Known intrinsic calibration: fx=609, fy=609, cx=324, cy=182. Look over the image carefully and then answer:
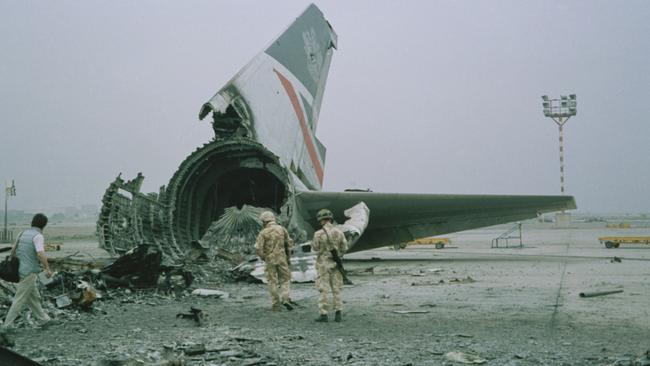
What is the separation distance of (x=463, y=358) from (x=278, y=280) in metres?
4.31

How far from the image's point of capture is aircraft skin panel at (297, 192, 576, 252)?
14523 mm

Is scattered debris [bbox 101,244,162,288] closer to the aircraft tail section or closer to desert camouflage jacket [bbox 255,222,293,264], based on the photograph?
desert camouflage jacket [bbox 255,222,293,264]

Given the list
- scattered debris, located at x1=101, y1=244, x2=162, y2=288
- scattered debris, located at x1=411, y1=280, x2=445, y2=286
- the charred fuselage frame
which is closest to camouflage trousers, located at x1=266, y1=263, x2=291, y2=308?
scattered debris, located at x1=101, y1=244, x2=162, y2=288

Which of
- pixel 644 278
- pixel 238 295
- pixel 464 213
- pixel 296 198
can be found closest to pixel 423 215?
pixel 464 213

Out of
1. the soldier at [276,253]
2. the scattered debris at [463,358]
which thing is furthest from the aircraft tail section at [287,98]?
the scattered debris at [463,358]

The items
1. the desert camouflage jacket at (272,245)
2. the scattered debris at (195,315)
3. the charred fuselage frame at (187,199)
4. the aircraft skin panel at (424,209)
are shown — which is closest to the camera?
the scattered debris at (195,315)

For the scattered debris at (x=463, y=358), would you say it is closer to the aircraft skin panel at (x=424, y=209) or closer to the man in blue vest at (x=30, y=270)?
the man in blue vest at (x=30, y=270)

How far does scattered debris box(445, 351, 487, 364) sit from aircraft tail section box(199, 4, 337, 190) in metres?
9.24

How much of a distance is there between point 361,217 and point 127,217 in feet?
16.7

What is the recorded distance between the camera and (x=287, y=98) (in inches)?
662

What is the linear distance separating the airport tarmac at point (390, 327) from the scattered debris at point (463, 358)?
0.27 feet

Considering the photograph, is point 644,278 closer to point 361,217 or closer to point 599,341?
point 361,217

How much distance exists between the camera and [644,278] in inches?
445

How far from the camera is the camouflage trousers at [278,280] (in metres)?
8.45
